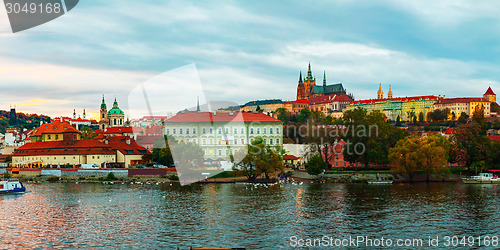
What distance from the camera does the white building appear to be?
8781cm

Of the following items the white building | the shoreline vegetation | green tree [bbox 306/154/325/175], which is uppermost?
the white building

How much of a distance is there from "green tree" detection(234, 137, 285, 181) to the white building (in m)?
17.5

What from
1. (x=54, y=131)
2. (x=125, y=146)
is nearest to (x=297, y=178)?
(x=125, y=146)

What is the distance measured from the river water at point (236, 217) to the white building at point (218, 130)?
3257cm

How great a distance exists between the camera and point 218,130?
3524 inches

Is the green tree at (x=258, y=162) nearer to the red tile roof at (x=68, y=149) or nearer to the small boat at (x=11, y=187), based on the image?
the small boat at (x=11, y=187)

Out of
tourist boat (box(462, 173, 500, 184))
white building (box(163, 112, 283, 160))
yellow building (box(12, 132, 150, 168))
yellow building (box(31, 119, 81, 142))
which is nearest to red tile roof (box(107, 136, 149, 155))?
yellow building (box(12, 132, 150, 168))

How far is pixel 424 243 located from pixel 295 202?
1761cm

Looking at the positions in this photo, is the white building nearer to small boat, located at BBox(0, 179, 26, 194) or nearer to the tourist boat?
the tourist boat

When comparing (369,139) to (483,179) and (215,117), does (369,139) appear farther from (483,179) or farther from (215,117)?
(215,117)

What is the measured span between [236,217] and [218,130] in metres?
53.4

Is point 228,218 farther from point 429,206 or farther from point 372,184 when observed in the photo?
point 372,184

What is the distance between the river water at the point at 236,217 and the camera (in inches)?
1158

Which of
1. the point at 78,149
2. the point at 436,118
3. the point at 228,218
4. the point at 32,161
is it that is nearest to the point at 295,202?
the point at 228,218
